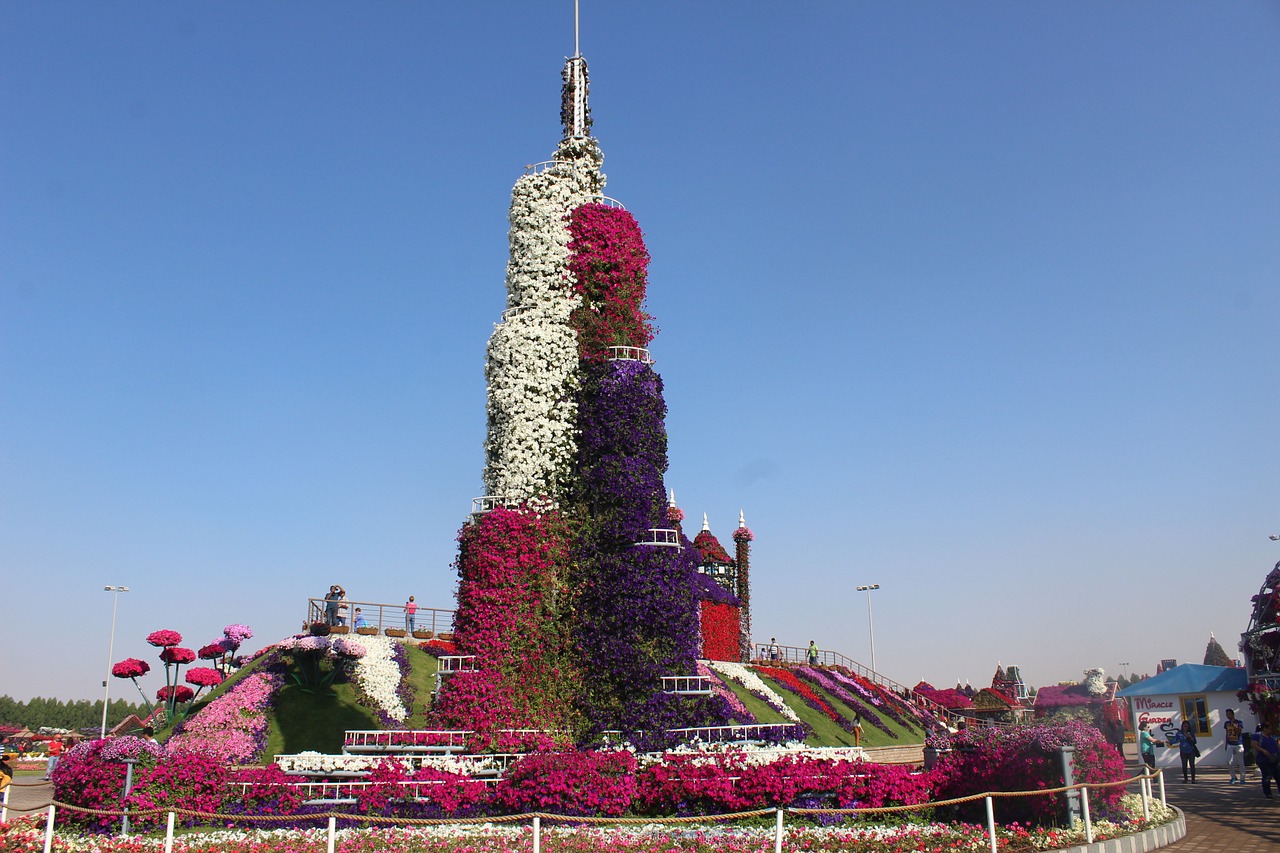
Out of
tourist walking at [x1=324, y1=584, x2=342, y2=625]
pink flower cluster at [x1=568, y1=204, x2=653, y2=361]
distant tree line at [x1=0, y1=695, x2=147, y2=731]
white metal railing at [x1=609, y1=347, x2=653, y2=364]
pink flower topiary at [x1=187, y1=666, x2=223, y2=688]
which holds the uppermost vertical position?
pink flower cluster at [x1=568, y1=204, x2=653, y2=361]

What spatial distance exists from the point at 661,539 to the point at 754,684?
19509mm

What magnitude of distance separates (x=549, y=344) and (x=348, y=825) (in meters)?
11.1

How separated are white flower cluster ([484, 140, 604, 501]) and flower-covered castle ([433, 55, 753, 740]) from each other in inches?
1.3

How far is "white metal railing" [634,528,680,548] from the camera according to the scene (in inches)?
781

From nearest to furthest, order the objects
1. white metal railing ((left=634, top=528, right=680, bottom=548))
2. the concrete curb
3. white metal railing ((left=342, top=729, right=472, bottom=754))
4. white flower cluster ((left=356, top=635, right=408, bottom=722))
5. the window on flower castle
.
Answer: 1. the concrete curb
2. white metal railing ((left=342, top=729, right=472, bottom=754))
3. white metal railing ((left=634, top=528, right=680, bottom=548))
4. white flower cluster ((left=356, top=635, right=408, bottom=722))
5. the window on flower castle

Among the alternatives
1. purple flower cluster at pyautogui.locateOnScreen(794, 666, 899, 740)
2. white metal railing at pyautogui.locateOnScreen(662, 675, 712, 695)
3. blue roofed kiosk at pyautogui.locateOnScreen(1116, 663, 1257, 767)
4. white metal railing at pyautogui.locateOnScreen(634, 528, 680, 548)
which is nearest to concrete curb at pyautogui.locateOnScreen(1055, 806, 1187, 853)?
white metal railing at pyautogui.locateOnScreen(662, 675, 712, 695)

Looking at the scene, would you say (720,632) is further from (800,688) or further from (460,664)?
(460,664)

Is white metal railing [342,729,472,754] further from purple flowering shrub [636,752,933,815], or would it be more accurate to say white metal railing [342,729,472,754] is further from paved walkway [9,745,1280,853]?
paved walkway [9,745,1280,853]

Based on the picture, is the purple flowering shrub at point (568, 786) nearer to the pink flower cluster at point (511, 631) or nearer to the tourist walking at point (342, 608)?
the pink flower cluster at point (511, 631)

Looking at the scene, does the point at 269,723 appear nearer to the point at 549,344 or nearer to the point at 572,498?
the point at 572,498

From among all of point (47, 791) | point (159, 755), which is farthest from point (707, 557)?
point (159, 755)

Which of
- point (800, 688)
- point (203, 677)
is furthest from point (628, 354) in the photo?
point (800, 688)

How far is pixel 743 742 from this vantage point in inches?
734

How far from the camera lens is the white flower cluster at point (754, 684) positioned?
35031mm
